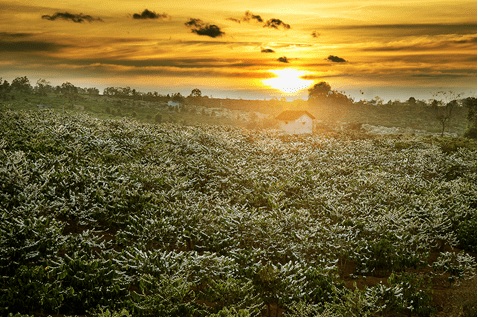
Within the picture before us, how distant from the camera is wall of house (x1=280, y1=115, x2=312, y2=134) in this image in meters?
64.2

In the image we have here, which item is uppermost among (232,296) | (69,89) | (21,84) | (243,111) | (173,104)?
(69,89)

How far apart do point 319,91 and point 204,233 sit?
107 meters

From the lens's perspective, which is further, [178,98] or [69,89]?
[178,98]

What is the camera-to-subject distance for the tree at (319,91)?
116 m

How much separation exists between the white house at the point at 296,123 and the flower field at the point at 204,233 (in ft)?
122

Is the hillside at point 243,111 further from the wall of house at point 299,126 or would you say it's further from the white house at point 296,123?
the wall of house at point 299,126

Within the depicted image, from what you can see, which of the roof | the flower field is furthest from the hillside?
the flower field

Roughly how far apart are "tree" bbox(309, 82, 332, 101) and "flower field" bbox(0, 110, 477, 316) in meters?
91.1

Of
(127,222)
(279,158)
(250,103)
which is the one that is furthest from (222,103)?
(127,222)

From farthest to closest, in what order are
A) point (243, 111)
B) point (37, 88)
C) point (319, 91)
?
point (319, 91) < point (243, 111) < point (37, 88)

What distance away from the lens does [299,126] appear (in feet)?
211

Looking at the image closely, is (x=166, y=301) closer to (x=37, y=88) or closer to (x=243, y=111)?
(x=37, y=88)

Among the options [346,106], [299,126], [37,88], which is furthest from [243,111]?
[37,88]

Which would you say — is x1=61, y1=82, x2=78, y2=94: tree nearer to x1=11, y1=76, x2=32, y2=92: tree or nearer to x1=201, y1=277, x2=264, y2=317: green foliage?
x1=11, y1=76, x2=32, y2=92: tree
